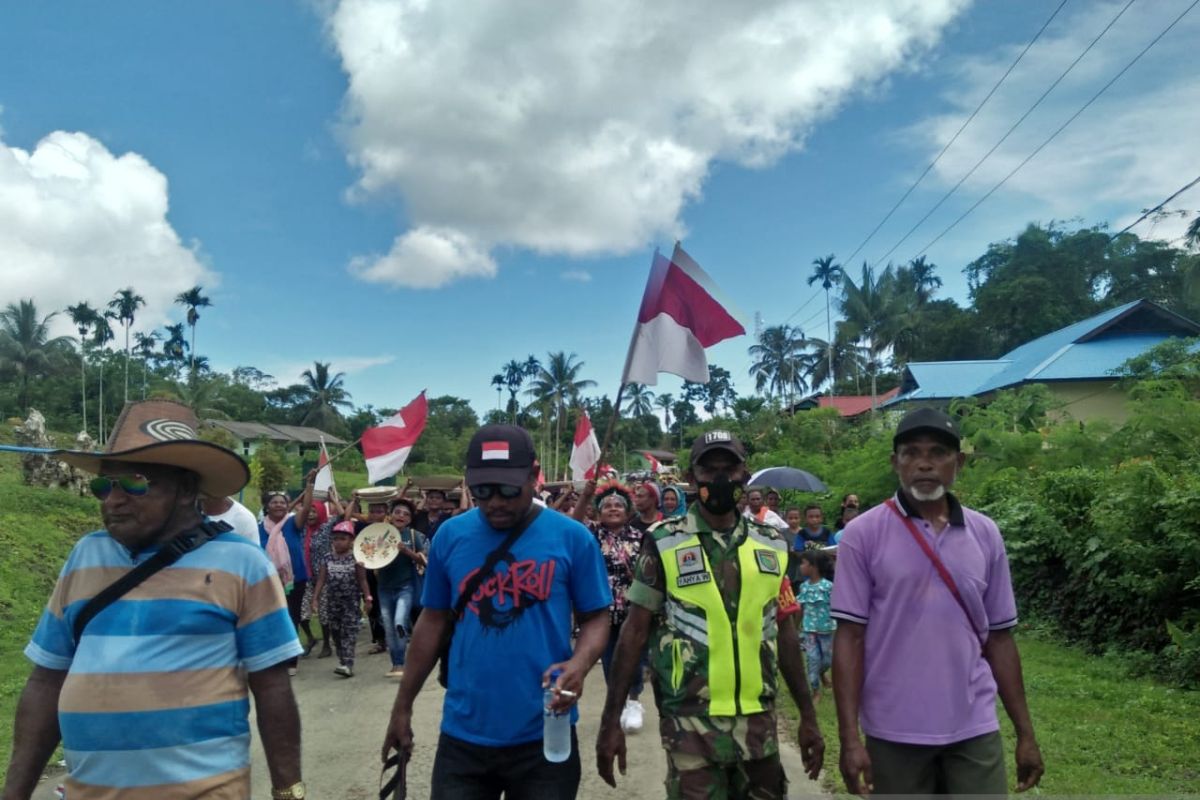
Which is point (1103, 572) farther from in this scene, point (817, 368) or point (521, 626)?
point (817, 368)

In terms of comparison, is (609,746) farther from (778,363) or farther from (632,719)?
(778,363)

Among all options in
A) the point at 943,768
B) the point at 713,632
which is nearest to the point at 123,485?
the point at 713,632

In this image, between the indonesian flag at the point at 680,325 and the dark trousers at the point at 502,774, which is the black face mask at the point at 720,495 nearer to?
the dark trousers at the point at 502,774

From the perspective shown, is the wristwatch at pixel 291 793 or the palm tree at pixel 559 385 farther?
the palm tree at pixel 559 385

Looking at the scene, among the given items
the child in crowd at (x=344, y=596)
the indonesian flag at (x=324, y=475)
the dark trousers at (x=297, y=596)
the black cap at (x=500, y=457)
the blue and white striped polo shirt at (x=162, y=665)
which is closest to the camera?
the blue and white striped polo shirt at (x=162, y=665)

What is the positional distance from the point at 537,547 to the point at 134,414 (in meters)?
1.38

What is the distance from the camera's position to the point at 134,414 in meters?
2.58

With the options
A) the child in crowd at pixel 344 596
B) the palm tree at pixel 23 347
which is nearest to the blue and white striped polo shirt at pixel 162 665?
the child in crowd at pixel 344 596

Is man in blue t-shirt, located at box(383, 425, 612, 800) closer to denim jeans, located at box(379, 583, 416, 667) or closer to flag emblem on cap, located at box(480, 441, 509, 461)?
flag emblem on cap, located at box(480, 441, 509, 461)

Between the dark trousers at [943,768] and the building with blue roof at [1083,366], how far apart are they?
25.9 m

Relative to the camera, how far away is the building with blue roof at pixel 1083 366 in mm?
28453

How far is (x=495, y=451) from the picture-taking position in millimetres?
2992

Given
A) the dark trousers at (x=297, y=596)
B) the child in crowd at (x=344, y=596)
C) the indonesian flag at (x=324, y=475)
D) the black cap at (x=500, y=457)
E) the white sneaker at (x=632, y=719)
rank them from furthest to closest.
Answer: the indonesian flag at (x=324, y=475) → the dark trousers at (x=297, y=596) → the child in crowd at (x=344, y=596) → the white sneaker at (x=632, y=719) → the black cap at (x=500, y=457)

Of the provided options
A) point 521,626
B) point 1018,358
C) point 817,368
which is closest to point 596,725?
point 521,626
